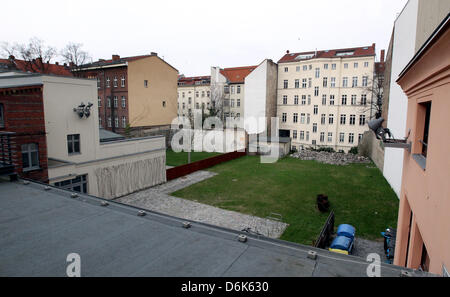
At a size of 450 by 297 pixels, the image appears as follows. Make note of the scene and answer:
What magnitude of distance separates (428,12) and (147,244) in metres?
15.1

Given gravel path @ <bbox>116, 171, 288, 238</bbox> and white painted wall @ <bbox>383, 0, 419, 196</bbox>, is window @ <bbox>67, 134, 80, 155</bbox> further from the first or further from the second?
A: white painted wall @ <bbox>383, 0, 419, 196</bbox>

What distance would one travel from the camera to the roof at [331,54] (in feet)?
129

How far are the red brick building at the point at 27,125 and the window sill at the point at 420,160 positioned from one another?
14.7 meters

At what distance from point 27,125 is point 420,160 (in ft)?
52.1

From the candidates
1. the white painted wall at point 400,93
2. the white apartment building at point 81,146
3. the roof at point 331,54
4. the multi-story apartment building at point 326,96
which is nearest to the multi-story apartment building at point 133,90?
the white apartment building at point 81,146

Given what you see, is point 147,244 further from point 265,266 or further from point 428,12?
point 428,12

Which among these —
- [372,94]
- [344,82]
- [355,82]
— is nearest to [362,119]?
[372,94]

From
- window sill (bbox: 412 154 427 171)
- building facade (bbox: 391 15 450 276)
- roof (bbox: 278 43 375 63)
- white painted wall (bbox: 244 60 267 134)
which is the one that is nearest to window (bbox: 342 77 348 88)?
roof (bbox: 278 43 375 63)

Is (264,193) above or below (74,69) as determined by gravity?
below

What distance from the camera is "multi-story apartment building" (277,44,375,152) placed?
39.4 meters

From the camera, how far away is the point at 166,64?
136ft

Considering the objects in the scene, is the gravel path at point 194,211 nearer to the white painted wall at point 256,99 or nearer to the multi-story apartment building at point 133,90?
the multi-story apartment building at point 133,90

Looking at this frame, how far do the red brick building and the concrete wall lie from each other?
24084 mm
